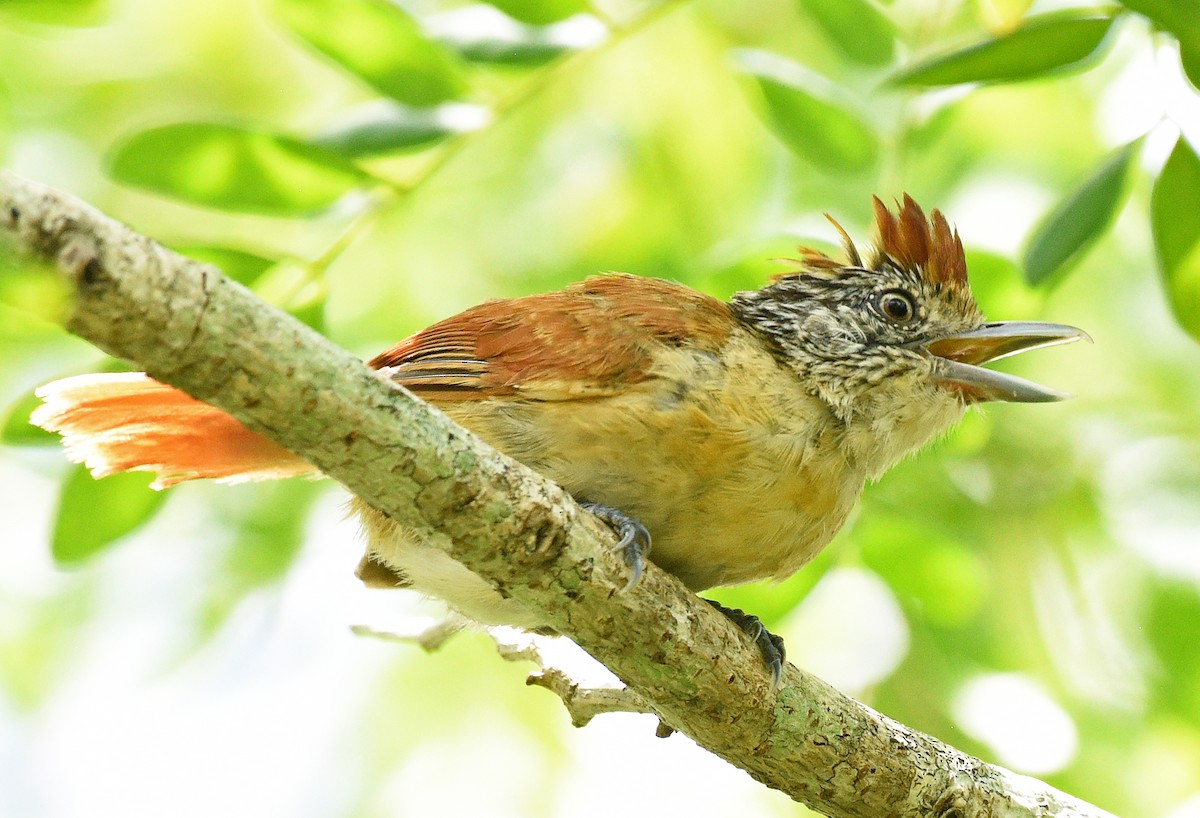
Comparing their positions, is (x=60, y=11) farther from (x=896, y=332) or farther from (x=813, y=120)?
(x=896, y=332)

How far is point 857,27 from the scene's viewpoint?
3.76m

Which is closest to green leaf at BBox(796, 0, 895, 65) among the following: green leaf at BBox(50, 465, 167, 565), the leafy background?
the leafy background

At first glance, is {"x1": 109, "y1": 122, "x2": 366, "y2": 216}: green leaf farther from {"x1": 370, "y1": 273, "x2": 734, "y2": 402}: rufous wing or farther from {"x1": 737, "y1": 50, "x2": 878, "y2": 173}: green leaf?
{"x1": 737, "y1": 50, "x2": 878, "y2": 173}: green leaf

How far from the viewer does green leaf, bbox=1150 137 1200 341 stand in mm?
2980

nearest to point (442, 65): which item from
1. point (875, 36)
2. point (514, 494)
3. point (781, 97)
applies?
point (781, 97)

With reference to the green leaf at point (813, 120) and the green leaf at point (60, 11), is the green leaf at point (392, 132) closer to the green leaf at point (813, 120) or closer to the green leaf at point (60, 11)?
the green leaf at point (60, 11)

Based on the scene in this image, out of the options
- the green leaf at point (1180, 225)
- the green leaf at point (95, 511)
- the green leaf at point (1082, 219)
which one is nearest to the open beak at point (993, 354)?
the green leaf at point (1082, 219)

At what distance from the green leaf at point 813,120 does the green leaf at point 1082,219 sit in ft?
2.64

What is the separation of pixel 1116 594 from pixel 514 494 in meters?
3.33

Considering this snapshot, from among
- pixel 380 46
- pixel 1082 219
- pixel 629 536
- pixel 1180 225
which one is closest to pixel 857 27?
pixel 1082 219

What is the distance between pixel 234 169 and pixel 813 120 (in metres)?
1.73

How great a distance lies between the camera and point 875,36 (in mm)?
3764

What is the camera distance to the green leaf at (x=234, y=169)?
338 centimetres

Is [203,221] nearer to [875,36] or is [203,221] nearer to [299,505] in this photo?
[299,505]
